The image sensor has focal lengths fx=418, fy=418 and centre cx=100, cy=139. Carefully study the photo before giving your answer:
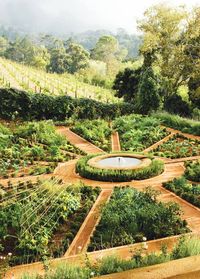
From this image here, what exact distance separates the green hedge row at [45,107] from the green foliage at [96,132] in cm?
203

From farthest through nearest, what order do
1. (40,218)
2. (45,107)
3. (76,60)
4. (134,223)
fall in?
1. (76,60)
2. (45,107)
3. (40,218)
4. (134,223)

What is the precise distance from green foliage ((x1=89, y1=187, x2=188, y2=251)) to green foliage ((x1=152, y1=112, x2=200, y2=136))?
892 cm

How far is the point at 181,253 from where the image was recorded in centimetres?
477

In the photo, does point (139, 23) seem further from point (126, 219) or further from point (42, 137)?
point (126, 219)

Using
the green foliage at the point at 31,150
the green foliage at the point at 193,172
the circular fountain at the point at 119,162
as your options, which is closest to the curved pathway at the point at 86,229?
the circular fountain at the point at 119,162

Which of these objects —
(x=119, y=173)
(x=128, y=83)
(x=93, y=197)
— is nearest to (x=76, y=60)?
(x=128, y=83)

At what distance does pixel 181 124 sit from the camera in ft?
55.0

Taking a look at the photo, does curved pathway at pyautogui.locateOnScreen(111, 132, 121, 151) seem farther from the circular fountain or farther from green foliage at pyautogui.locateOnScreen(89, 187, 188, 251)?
green foliage at pyautogui.locateOnScreen(89, 187, 188, 251)

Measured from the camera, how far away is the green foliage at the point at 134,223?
6402 mm

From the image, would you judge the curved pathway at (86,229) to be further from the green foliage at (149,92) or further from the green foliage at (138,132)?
the green foliage at (149,92)

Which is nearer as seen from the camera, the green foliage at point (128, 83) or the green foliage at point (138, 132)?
the green foliage at point (138, 132)

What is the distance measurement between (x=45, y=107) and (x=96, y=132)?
13.3 ft

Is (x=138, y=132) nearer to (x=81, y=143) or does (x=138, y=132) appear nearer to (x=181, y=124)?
(x=81, y=143)

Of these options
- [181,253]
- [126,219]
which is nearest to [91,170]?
[126,219]
